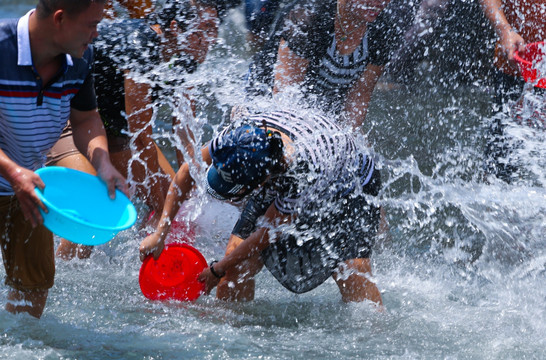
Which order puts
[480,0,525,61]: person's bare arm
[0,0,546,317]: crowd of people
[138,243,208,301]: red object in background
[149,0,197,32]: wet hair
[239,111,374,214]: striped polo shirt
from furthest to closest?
[149,0,197,32]: wet hair → [480,0,525,61]: person's bare arm → [138,243,208,301]: red object in background → [239,111,374,214]: striped polo shirt → [0,0,546,317]: crowd of people

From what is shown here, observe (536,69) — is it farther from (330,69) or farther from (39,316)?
(39,316)

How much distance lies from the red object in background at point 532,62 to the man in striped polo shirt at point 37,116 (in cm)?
241

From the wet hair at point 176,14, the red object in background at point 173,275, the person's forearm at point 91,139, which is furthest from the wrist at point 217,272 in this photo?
the wet hair at point 176,14

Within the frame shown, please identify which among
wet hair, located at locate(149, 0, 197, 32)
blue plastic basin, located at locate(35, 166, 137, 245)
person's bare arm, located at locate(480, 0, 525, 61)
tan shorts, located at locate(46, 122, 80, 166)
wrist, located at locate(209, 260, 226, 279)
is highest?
person's bare arm, located at locate(480, 0, 525, 61)

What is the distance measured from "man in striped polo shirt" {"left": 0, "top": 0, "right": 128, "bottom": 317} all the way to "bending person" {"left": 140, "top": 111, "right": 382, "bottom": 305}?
539 millimetres

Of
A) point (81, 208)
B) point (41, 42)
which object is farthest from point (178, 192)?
point (41, 42)

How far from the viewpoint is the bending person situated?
3335mm

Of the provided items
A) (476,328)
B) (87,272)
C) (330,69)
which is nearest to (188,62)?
(330,69)

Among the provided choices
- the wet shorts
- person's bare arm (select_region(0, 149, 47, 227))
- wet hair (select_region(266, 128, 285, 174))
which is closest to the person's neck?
person's bare arm (select_region(0, 149, 47, 227))

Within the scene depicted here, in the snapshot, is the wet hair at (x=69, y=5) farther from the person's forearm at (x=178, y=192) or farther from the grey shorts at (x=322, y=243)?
the grey shorts at (x=322, y=243)

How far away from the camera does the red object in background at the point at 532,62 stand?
13.3 ft

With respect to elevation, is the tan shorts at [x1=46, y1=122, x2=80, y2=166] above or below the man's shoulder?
below

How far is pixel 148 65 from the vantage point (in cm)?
442

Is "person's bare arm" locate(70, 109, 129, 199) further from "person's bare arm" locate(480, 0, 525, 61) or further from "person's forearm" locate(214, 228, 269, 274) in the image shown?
"person's bare arm" locate(480, 0, 525, 61)
